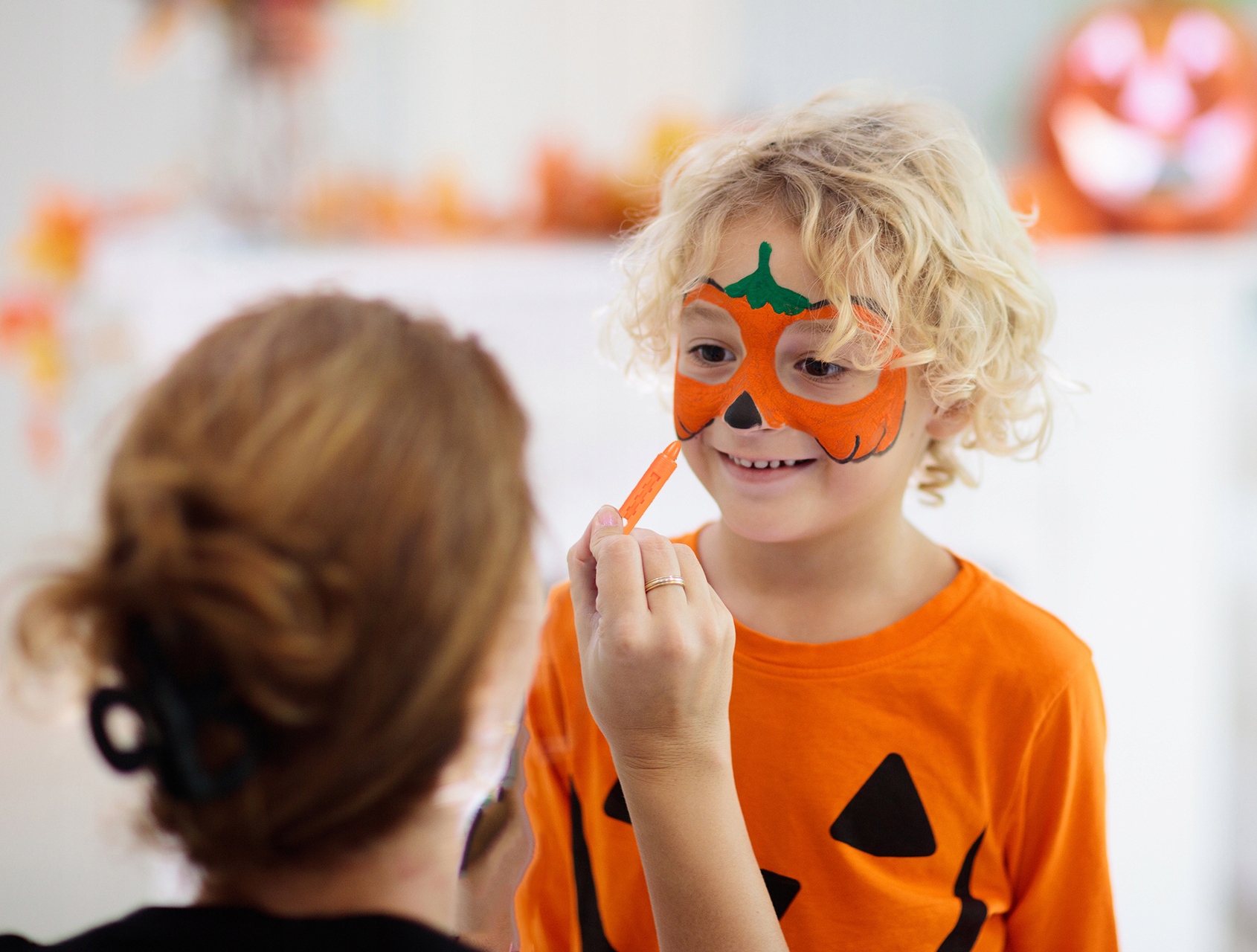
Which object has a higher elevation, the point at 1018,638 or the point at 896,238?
the point at 896,238

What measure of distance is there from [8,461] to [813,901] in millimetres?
2103

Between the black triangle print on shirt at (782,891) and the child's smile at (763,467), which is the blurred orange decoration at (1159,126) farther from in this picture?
the black triangle print on shirt at (782,891)

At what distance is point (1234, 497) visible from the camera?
6.54 ft

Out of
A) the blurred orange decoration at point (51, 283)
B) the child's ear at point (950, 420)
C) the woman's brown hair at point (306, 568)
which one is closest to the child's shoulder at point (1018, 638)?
the child's ear at point (950, 420)

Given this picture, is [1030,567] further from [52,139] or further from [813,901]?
[52,139]

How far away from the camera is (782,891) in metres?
0.68

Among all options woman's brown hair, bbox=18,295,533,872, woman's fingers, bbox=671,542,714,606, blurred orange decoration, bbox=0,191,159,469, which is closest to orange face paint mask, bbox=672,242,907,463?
woman's fingers, bbox=671,542,714,606

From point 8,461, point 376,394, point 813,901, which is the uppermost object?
point 376,394

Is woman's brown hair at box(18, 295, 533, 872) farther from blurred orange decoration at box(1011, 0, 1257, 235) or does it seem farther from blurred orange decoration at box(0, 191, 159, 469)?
blurred orange decoration at box(0, 191, 159, 469)

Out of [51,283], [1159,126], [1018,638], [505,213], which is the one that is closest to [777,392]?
[1018,638]

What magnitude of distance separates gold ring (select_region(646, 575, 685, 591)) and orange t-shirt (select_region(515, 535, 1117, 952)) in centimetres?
14

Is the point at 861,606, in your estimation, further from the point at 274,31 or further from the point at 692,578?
the point at 274,31

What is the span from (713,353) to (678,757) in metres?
0.28

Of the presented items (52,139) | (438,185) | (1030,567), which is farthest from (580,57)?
(1030,567)
